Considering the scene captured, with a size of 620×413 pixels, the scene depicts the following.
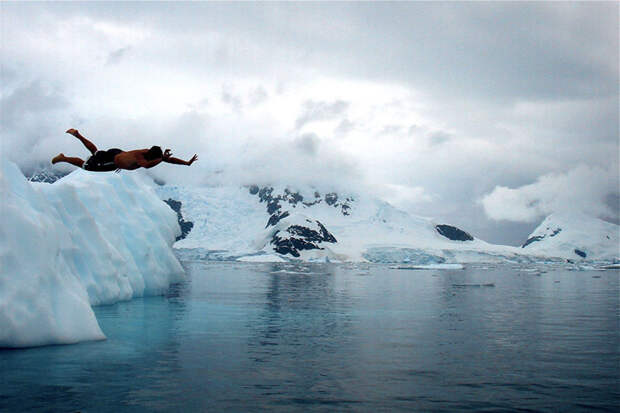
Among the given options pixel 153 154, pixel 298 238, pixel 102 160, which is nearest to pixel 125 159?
pixel 153 154

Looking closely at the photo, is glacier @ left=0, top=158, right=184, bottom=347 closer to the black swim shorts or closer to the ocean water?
the ocean water

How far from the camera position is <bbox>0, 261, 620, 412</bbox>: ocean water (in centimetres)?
1236

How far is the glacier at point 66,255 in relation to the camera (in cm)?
1706

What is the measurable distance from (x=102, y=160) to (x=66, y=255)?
16003mm

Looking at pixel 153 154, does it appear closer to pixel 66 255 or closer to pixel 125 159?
pixel 125 159

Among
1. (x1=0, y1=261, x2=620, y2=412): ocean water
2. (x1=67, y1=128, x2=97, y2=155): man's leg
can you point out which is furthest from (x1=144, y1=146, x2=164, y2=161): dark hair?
(x1=0, y1=261, x2=620, y2=412): ocean water

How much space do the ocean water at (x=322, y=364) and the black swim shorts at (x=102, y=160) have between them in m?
5.52

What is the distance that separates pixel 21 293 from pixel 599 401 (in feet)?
49.3

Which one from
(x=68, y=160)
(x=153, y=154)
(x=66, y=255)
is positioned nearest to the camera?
(x=153, y=154)

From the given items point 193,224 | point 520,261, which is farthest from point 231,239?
point 520,261

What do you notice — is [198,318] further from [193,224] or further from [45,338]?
[193,224]

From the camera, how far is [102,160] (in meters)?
8.34

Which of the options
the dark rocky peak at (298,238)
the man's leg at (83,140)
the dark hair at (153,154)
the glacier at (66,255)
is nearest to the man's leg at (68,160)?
the man's leg at (83,140)

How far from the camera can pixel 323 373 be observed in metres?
15.1
